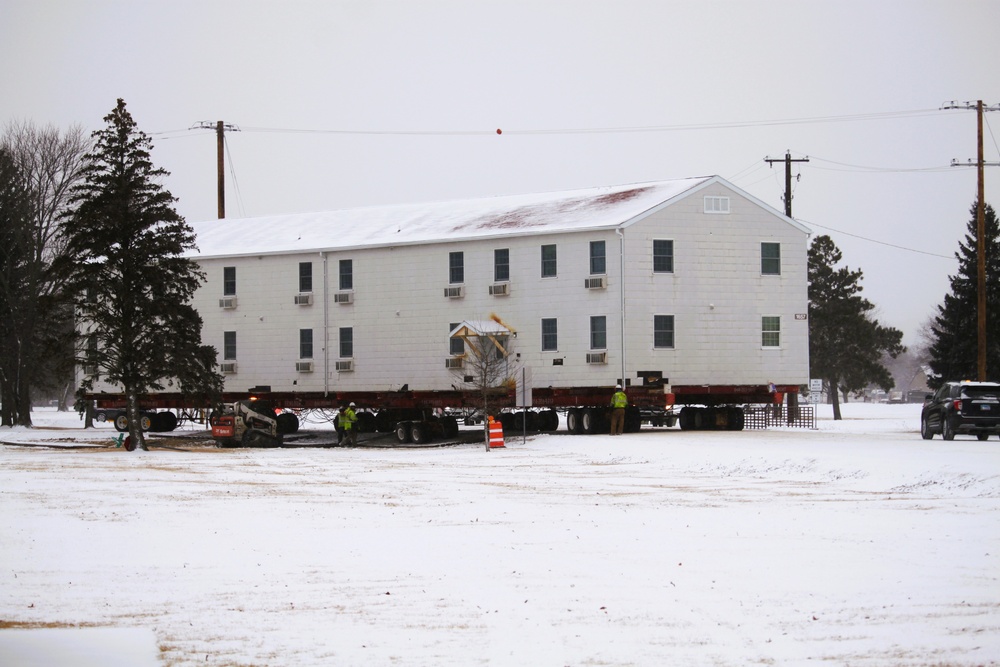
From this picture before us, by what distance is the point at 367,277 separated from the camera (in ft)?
161

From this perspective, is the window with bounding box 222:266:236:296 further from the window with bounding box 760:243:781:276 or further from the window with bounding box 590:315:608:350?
the window with bounding box 760:243:781:276

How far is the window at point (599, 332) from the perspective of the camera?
143ft

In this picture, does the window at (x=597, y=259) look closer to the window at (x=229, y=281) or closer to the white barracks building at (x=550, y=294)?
the white barracks building at (x=550, y=294)

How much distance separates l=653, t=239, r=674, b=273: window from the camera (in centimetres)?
4419

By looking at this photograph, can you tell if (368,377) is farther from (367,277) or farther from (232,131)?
(232,131)

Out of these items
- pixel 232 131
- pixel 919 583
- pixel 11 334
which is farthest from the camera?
pixel 232 131

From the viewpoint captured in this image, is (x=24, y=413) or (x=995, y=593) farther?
(x=24, y=413)

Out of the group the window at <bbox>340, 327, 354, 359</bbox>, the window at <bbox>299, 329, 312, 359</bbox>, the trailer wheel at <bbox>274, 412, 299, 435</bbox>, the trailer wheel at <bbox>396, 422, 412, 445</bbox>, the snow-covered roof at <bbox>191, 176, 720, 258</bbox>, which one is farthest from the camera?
the trailer wheel at <bbox>274, 412, 299, 435</bbox>

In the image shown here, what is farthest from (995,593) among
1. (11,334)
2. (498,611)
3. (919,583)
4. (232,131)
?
(232,131)

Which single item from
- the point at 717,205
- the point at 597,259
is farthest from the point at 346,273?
the point at 717,205

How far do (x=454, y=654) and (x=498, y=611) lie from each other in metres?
1.75

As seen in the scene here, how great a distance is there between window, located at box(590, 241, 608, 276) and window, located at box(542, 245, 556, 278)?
1.57 m

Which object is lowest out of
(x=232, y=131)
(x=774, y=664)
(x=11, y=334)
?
(x=774, y=664)

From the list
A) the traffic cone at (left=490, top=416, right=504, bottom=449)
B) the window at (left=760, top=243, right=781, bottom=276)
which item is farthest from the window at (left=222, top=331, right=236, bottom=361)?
the window at (left=760, top=243, right=781, bottom=276)
